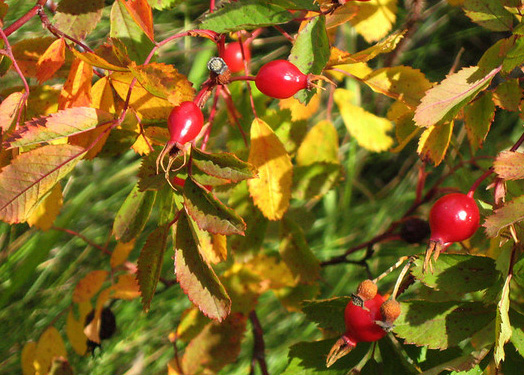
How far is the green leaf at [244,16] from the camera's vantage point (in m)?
0.61

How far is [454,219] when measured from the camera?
2.05 ft

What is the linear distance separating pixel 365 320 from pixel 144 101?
0.36 m

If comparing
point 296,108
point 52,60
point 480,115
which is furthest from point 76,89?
point 480,115

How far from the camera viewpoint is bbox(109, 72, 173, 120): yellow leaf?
2.24 feet

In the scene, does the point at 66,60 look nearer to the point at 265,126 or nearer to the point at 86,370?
the point at 265,126

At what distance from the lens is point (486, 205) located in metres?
0.69

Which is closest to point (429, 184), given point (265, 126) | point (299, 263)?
point (299, 263)

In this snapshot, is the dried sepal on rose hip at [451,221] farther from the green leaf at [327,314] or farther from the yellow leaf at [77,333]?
the yellow leaf at [77,333]

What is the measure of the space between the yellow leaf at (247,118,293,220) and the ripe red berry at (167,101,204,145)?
20 centimetres

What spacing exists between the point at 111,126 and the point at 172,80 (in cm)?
10

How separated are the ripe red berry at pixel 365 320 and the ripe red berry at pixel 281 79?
253 mm

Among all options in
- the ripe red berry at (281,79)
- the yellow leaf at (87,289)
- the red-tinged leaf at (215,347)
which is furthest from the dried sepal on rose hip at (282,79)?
the yellow leaf at (87,289)

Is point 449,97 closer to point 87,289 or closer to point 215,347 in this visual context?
point 215,347

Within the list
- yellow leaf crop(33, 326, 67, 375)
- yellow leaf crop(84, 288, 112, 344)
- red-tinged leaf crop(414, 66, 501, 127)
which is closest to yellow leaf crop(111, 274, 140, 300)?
yellow leaf crop(84, 288, 112, 344)
